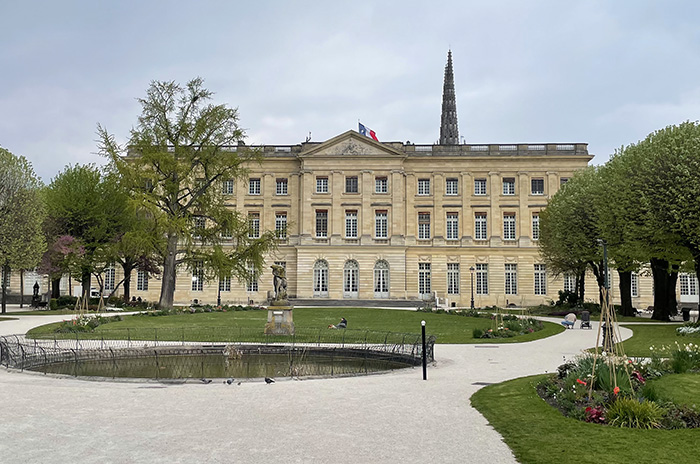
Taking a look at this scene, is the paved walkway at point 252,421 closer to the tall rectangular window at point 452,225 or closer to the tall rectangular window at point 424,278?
the tall rectangular window at point 424,278

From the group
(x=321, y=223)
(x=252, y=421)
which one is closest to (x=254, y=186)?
(x=321, y=223)

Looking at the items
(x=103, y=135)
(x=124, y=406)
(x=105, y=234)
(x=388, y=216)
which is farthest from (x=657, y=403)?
(x=388, y=216)

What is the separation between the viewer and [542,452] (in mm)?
7637

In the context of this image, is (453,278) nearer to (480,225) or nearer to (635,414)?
(480,225)

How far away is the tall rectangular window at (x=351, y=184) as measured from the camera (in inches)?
2226

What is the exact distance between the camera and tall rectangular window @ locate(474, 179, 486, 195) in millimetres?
57188

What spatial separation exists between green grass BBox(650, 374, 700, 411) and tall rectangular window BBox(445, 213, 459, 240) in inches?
1780

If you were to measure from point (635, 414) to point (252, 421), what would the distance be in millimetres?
5696

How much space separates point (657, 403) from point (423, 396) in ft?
13.3

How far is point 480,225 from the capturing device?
5712 cm

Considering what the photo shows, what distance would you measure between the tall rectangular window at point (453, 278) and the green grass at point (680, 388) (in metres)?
44.2

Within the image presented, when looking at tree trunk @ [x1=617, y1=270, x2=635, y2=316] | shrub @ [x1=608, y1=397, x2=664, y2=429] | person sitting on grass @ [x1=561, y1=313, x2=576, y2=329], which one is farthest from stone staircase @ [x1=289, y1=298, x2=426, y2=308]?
shrub @ [x1=608, y1=397, x2=664, y2=429]

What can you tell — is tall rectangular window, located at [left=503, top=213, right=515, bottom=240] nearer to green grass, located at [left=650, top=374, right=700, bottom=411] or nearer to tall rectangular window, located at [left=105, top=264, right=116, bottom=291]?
tall rectangular window, located at [left=105, top=264, right=116, bottom=291]

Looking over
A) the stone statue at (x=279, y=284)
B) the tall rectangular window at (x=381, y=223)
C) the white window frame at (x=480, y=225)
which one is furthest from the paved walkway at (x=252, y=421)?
the white window frame at (x=480, y=225)
